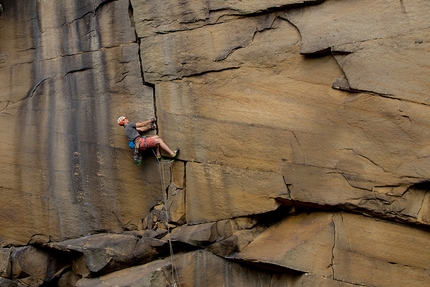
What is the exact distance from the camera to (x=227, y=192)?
740cm

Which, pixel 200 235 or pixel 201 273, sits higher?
pixel 200 235

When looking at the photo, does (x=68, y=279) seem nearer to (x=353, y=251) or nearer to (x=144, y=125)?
(x=144, y=125)

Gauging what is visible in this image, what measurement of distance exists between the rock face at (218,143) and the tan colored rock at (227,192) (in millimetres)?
20

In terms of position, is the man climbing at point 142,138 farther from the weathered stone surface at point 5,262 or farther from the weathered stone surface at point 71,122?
the weathered stone surface at point 5,262

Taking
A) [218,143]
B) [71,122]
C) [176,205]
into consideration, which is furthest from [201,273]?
[71,122]

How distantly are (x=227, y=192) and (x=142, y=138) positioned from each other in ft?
4.96

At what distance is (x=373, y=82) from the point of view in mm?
6570

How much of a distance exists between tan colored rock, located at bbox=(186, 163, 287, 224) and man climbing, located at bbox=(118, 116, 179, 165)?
1.65 ft

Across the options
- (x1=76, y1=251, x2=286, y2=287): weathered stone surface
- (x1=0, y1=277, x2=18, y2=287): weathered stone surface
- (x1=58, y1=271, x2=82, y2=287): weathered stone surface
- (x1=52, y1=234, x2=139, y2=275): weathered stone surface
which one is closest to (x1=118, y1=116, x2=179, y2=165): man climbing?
(x1=52, y1=234, x2=139, y2=275): weathered stone surface

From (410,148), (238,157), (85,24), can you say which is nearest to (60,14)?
(85,24)

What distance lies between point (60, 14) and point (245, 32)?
3.21 m

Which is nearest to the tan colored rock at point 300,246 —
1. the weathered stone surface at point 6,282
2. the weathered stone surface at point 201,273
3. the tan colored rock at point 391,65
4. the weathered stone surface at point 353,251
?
the weathered stone surface at point 353,251

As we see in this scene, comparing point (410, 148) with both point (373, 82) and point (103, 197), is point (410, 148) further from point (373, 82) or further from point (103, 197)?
point (103, 197)

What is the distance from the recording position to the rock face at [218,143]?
21.4 feet
